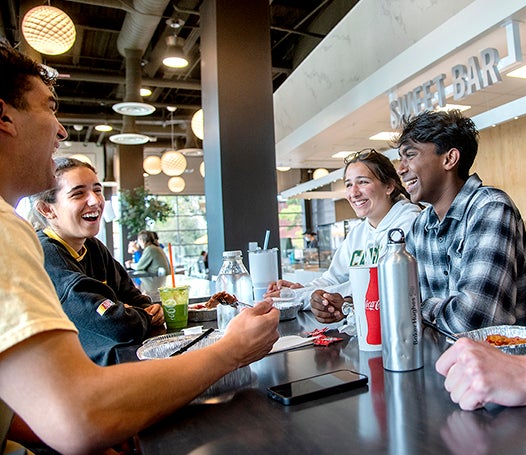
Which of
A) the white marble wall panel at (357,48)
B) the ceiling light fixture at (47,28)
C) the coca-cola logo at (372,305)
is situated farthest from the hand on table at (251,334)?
the ceiling light fixture at (47,28)

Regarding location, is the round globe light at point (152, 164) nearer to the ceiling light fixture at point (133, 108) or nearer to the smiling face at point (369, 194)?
the ceiling light fixture at point (133, 108)

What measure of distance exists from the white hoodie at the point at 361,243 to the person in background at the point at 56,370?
134cm

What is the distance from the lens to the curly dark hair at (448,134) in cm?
175

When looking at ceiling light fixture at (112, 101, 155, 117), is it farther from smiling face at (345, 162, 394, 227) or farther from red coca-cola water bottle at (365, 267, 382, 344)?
red coca-cola water bottle at (365, 267, 382, 344)

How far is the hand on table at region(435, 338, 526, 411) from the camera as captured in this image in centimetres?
72

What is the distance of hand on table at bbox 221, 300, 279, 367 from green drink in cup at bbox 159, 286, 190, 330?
68 centimetres

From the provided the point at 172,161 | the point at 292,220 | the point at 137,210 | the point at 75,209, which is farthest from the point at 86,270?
the point at 292,220

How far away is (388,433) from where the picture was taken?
0.65 metres

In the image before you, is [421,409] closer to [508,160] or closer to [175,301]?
[175,301]

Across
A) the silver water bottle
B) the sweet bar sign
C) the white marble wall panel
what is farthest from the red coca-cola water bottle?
the white marble wall panel

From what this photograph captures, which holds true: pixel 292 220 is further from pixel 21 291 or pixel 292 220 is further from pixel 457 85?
pixel 21 291

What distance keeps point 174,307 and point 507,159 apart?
221 inches

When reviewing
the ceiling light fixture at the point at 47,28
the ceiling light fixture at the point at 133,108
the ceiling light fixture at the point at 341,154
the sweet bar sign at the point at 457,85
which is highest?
the ceiling light fixture at the point at 47,28

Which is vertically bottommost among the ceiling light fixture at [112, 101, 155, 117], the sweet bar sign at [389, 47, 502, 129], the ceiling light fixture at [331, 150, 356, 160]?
the sweet bar sign at [389, 47, 502, 129]
